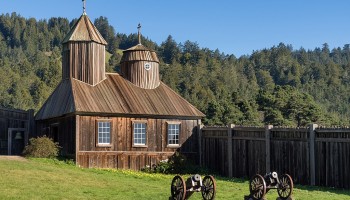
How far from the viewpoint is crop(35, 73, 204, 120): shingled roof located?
30.2 meters

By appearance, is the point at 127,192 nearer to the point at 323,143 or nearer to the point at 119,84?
the point at 323,143

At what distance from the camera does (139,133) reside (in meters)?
31.4

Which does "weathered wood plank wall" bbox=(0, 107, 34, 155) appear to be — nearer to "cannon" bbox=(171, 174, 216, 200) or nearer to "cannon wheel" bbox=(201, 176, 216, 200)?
"cannon" bbox=(171, 174, 216, 200)

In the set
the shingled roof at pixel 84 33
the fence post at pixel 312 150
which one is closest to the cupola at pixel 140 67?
the shingled roof at pixel 84 33

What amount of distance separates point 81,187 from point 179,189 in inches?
204

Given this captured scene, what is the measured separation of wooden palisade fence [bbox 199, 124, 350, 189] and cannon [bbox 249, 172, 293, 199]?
19.1ft

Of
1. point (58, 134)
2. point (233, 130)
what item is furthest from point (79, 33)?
point (233, 130)

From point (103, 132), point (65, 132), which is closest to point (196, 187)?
point (103, 132)

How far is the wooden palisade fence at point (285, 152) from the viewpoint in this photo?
70.8 feet

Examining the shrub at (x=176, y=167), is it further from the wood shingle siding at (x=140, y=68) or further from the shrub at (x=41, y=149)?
the shrub at (x=41, y=149)

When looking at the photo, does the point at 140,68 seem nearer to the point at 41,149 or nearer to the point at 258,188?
the point at 41,149

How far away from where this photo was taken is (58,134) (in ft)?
103

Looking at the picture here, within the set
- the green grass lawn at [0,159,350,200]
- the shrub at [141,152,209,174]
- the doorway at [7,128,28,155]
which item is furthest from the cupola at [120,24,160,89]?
A: the green grass lawn at [0,159,350,200]

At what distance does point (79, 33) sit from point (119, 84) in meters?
3.79
